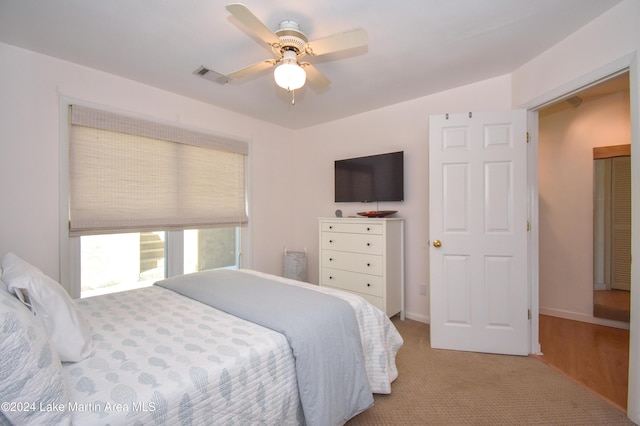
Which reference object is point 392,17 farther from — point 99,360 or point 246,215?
point 246,215

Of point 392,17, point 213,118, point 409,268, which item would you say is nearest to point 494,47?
point 392,17

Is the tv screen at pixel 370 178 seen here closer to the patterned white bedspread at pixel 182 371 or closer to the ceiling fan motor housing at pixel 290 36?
the ceiling fan motor housing at pixel 290 36

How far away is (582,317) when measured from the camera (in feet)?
9.85

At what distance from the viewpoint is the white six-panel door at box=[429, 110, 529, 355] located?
2.32m

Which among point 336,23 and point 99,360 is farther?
point 336,23

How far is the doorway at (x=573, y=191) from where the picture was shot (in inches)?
115

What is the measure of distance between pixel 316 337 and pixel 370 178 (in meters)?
2.36

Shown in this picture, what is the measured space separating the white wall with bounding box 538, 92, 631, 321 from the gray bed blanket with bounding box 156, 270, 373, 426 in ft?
9.46

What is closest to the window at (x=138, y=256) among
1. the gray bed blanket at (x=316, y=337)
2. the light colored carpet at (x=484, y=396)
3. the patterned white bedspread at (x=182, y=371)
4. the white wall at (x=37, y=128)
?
the white wall at (x=37, y=128)

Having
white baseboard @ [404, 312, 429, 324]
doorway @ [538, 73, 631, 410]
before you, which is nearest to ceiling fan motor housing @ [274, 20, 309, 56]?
white baseboard @ [404, 312, 429, 324]

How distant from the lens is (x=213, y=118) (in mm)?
3293

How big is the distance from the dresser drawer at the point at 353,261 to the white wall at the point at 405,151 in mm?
481

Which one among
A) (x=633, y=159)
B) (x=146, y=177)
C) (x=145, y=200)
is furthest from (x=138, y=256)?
(x=633, y=159)

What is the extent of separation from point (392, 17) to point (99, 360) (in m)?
2.30
